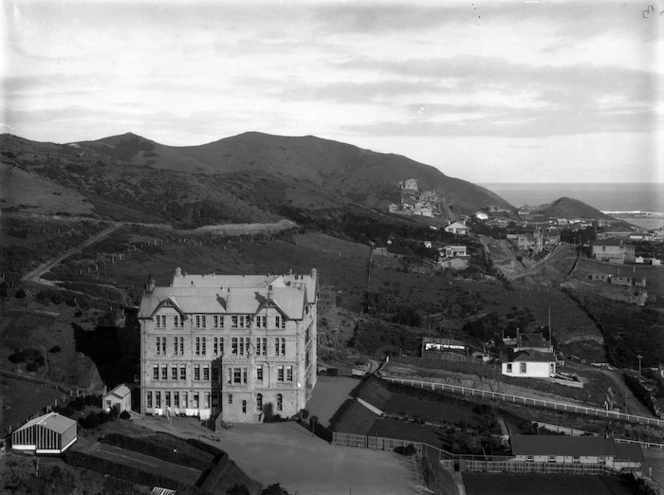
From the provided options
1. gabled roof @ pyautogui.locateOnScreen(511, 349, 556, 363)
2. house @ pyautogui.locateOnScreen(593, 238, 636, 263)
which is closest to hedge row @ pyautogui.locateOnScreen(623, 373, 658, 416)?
gabled roof @ pyautogui.locateOnScreen(511, 349, 556, 363)

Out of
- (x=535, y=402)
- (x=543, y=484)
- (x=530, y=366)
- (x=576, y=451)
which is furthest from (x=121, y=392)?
(x=530, y=366)

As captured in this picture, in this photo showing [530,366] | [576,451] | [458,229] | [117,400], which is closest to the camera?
[576,451]

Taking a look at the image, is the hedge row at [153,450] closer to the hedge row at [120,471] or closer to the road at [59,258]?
the hedge row at [120,471]

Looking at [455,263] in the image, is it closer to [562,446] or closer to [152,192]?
[152,192]

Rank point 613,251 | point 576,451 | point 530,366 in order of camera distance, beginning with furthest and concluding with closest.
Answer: point 613,251 < point 530,366 < point 576,451

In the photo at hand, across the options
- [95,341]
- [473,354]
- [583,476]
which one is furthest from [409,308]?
[583,476]

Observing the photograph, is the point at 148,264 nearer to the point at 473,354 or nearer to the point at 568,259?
the point at 473,354

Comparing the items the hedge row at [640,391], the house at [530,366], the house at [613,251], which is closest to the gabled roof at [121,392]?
the house at [530,366]
